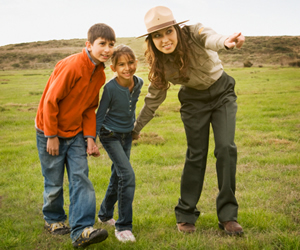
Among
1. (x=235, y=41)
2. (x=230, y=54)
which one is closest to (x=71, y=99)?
(x=235, y=41)

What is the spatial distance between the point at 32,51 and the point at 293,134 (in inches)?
2386

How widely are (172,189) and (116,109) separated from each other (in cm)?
214

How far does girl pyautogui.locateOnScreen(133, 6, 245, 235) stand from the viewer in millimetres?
3494

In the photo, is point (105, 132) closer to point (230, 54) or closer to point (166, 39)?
point (166, 39)

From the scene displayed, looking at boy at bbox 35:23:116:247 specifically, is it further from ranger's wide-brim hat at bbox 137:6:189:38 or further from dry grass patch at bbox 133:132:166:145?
dry grass patch at bbox 133:132:166:145

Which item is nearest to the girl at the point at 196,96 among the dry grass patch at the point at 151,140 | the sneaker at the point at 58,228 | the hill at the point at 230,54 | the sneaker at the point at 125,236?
the sneaker at the point at 125,236

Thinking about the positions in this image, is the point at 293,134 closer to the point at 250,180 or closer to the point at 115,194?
the point at 250,180

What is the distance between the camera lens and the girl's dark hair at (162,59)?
3525 mm

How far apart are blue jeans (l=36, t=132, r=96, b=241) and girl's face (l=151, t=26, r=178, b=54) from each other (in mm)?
1262

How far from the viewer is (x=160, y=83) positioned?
3.76 m

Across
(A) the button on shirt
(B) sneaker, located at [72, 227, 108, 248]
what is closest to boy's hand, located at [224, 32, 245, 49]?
(A) the button on shirt

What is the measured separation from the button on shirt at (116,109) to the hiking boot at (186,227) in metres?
1.20

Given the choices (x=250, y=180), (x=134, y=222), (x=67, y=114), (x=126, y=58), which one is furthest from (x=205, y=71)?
(x=250, y=180)

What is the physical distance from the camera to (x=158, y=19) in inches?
134
